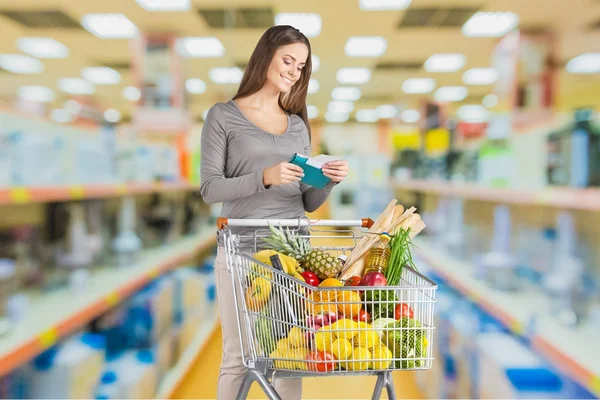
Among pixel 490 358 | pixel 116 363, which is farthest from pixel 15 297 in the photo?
pixel 490 358

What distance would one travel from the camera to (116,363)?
277cm

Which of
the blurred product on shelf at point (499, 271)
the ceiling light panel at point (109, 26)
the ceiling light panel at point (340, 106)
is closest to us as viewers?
the blurred product on shelf at point (499, 271)

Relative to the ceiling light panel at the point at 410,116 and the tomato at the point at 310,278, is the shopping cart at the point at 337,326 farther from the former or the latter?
the ceiling light panel at the point at 410,116

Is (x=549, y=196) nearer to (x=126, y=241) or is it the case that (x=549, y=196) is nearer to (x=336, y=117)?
(x=126, y=241)

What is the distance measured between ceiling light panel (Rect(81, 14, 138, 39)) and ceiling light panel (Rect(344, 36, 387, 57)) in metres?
3.10

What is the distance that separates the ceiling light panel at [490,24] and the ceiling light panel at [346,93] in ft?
16.4

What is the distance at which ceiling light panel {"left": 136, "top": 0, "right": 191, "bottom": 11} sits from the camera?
246 inches

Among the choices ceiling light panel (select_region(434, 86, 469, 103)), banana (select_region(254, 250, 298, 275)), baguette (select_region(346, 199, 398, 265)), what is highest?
ceiling light panel (select_region(434, 86, 469, 103))

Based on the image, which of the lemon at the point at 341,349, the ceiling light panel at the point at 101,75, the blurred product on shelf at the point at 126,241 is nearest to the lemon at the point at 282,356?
the lemon at the point at 341,349

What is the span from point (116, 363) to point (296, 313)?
1785 mm

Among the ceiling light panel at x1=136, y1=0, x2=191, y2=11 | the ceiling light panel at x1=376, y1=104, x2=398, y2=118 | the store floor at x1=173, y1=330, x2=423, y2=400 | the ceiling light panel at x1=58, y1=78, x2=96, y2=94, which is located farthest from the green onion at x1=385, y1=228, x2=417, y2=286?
the ceiling light panel at x1=376, y1=104, x2=398, y2=118

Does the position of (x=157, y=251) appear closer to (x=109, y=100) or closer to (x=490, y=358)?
(x=490, y=358)

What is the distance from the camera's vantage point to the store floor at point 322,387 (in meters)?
A: 3.35

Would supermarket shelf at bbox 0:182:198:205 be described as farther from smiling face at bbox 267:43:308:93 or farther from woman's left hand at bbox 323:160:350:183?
woman's left hand at bbox 323:160:350:183
